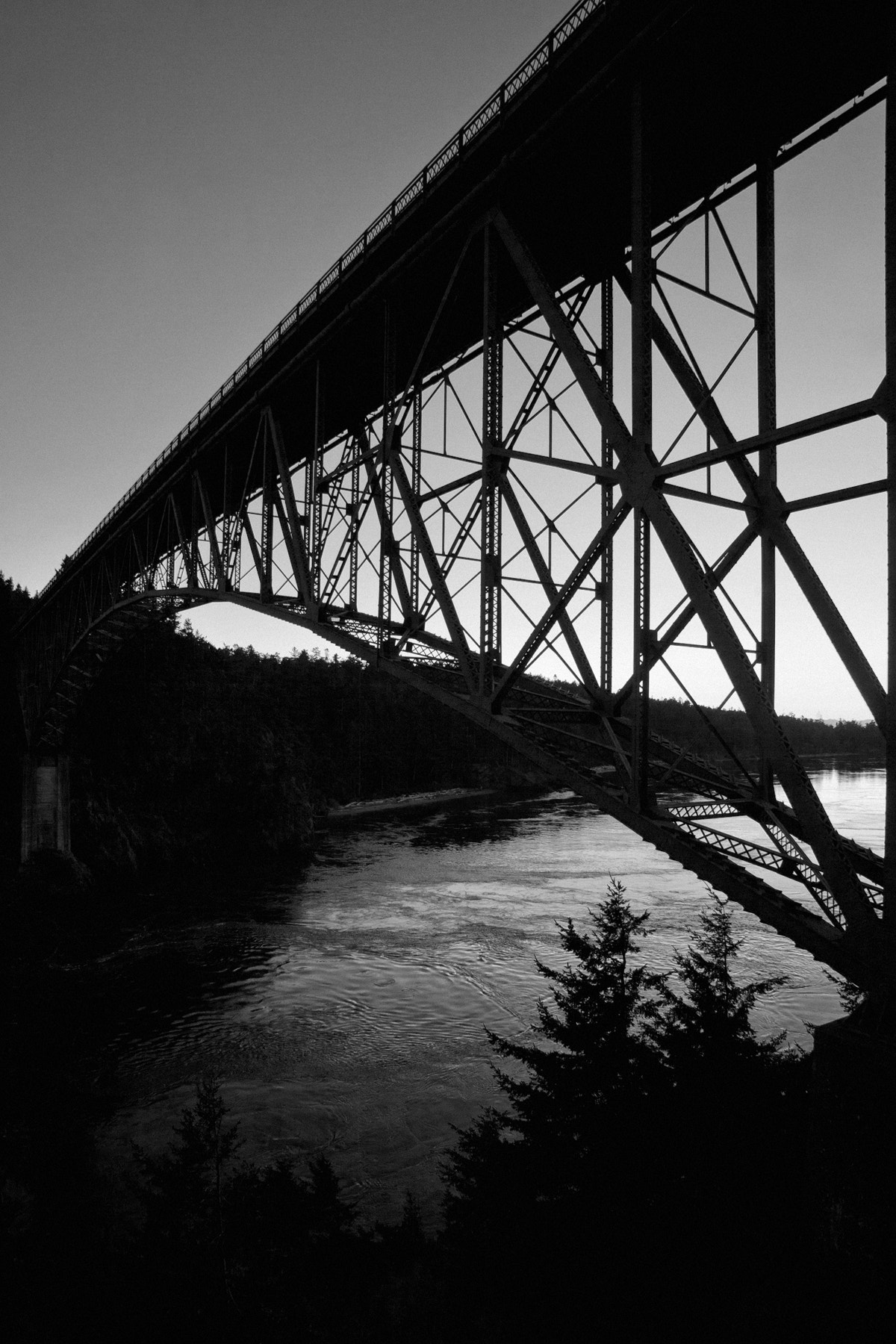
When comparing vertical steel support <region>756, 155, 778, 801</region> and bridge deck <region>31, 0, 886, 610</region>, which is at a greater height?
bridge deck <region>31, 0, 886, 610</region>

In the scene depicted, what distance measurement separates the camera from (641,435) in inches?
313

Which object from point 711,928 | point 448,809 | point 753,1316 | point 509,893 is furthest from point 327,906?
point 448,809

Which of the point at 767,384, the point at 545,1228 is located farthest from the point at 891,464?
the point at 545,1228

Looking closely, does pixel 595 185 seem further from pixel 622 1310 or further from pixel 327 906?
pixel 327 906

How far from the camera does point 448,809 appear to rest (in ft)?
233

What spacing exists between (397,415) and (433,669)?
15.9 feet

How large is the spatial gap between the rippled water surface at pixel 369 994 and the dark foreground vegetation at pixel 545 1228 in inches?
84.4

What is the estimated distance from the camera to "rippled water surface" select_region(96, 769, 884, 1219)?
15.5m

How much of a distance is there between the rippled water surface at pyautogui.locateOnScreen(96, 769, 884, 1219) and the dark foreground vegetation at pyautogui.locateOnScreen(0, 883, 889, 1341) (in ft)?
7.03

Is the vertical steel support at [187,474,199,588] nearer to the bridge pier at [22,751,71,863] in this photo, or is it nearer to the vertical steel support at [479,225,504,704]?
the vertical steel support at [479,225,504,704]

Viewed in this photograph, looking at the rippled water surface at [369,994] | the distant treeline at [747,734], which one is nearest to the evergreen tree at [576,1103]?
the rippled water surface at [369,994]

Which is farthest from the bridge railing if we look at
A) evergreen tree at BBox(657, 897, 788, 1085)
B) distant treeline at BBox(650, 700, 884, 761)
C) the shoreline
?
distant treeline at BBox(650, 700, 884, 761)

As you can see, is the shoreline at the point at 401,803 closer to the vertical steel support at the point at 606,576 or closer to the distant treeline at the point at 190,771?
the distant treeline at the point at 190,771

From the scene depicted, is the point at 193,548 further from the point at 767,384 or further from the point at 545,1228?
the point at 545,1228
